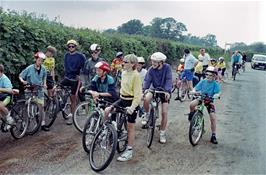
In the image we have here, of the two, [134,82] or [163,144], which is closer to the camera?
[134,82]

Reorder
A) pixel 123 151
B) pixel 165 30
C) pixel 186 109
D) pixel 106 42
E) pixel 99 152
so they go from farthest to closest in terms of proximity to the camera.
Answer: pixel 165 30 < pixel 106 42 < pixel 186 109 < pixel 123 151 < pixel 99 152

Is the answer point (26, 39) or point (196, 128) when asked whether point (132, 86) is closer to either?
point (196, 128)

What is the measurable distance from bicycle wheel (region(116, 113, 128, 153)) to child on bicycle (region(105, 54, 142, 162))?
22 centimetres

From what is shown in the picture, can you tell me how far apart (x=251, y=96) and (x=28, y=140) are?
11.4m

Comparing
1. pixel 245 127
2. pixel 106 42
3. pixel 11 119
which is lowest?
pixel 245 127

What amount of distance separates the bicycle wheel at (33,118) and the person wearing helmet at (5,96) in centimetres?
49

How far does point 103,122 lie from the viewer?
5836 mm

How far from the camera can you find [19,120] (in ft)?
23.0

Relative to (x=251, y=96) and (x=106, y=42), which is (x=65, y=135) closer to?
(x=106, y=42)

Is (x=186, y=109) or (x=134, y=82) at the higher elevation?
(x=134, y=82)

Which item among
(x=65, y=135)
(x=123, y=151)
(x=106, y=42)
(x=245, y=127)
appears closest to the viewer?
(x=123, y=151)

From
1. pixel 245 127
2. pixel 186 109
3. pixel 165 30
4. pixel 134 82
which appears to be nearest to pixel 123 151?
pixel 134 82

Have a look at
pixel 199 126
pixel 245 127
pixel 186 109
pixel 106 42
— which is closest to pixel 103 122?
pixel 199 126

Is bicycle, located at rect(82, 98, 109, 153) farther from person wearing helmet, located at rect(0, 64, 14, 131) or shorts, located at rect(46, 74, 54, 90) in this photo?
shorts, located at rect(46, 74, 54, 90)
